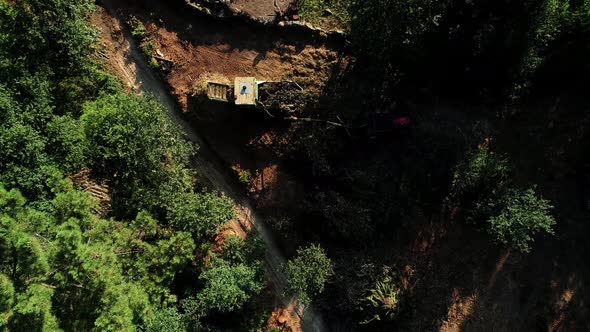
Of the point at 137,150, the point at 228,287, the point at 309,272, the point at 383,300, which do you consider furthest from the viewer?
the point at 383,300

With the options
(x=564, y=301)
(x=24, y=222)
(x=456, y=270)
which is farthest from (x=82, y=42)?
(x=564, y=301)

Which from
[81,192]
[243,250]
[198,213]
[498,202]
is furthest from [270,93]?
[498,202]

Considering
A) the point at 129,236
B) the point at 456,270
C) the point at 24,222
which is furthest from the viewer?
the point at 456,270

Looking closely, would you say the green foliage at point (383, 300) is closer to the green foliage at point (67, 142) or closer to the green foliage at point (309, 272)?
the green foliage at point (309, 272)

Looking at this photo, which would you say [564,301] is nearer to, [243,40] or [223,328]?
[223,328]

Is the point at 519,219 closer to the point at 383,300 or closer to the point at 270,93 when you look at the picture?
the point at 383,300

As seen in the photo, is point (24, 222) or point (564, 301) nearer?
point (24, 222)

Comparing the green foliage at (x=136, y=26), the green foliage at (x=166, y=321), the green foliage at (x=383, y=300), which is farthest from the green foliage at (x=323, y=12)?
the green foliage at (x=166, y=321)
